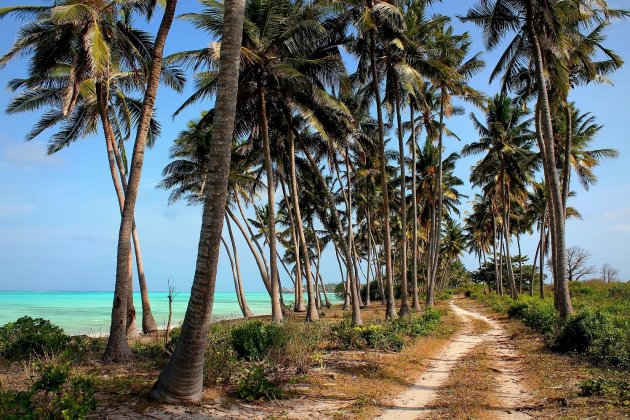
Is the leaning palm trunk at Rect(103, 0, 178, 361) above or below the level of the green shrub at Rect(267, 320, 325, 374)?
above

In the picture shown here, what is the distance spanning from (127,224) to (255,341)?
372 cm

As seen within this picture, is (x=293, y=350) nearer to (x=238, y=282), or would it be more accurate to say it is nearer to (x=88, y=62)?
(x=88, y=62)

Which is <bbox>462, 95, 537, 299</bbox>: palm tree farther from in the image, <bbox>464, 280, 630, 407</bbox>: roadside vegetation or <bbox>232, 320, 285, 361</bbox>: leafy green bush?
<bbox>232, 320, 285, 361</bbox>: leafy green bush

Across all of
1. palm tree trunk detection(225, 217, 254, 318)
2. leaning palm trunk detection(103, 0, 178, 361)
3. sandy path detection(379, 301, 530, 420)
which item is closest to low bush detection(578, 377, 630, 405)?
sandy path detection(379, 301, 530, 420)

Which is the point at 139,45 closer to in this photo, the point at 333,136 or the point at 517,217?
the point at 333,136

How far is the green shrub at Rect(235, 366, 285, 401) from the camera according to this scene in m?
6.98

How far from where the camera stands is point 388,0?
1875cm

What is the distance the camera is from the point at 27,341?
396 inches

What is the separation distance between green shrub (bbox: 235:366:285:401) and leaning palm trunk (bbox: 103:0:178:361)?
147 inches

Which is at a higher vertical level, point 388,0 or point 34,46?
point 388,0

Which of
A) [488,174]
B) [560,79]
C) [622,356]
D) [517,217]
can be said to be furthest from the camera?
[517,217]

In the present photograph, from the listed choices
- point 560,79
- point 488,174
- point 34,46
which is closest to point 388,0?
point 560,79

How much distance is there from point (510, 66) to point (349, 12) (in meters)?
6.65

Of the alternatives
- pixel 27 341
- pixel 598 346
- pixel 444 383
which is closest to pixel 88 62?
pixel 27 341
